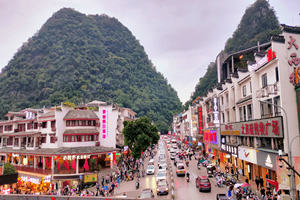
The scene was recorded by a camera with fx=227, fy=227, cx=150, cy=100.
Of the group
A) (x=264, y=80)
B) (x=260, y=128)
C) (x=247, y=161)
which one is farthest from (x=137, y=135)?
(x=264, y=80)

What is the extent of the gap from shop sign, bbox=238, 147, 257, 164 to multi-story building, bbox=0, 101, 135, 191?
21.4 meters

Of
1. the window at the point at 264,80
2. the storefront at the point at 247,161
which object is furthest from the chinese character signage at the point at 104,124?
the window at the point at 264,80

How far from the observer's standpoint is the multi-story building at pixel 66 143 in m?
37.7

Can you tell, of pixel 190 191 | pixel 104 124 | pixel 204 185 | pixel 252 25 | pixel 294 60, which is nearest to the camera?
pixel 294 60

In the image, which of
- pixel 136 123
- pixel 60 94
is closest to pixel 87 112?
pixel 136 123

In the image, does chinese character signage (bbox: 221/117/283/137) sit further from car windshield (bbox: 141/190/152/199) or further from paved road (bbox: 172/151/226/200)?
car windshield (bbox: 141/190/152/199)

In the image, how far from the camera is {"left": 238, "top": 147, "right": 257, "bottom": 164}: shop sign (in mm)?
25438

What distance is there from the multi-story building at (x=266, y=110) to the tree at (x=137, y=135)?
13644 millimetres

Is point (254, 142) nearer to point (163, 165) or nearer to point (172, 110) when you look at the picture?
point (163, 165)

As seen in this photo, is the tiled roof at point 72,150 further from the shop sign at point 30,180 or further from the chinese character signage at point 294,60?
the chinese character signage at point 294,60

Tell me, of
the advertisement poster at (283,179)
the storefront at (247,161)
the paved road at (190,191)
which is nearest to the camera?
the advertisement poster at (283,179)

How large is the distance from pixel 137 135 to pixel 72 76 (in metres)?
107

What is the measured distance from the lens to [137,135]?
4406 centimetres

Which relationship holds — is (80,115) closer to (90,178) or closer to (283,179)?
(90,178)
